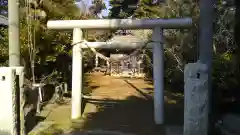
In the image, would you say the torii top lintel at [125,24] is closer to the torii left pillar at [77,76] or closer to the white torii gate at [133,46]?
the white torii gate at [133,46]

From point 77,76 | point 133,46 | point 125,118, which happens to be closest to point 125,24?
point 133,46

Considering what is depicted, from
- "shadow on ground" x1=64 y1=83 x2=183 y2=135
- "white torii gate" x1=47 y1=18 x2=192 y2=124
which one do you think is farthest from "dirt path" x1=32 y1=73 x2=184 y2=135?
"white torii gate" x1=47 y1=18 x2=192 y2=124

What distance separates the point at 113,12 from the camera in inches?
1307

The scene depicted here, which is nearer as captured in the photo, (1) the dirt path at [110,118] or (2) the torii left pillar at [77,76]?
(1) the dirt path at [110,118]

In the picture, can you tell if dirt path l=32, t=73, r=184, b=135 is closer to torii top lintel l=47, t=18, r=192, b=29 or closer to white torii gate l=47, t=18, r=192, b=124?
white torii gate l=47, t=18, r=192, b=124

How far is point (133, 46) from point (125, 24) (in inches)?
27.9

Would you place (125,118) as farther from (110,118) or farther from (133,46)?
(133,46)

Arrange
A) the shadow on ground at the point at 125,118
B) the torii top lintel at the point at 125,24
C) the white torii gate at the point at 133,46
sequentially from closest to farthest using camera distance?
the shadow on ground at the point at 125,118, the torii top lintel at the point at 125,24, the white torii gate at the point at 133,46

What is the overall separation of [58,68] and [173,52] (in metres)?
5.02

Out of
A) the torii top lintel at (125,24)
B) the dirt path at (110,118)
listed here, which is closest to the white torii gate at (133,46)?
the torii top lintel at (125,24)

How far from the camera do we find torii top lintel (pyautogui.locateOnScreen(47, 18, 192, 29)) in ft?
28.4

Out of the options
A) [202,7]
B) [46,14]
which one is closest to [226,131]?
[202,7]

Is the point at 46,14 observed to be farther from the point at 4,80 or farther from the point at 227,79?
the point at 227,79

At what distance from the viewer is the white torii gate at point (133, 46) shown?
876 cm
